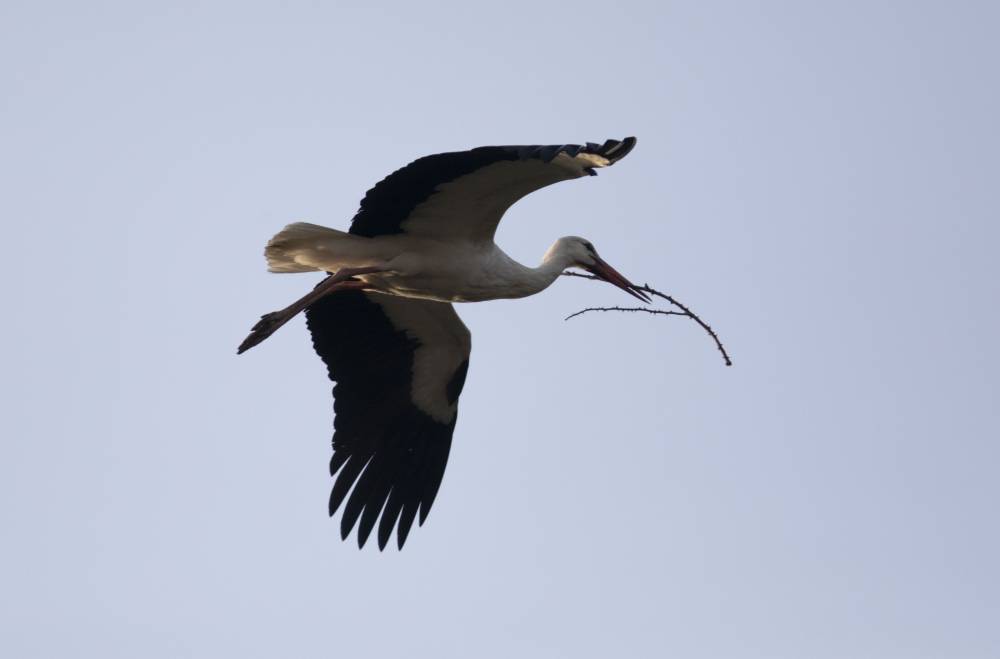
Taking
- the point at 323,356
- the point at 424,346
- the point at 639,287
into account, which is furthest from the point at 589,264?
the point at 323,356

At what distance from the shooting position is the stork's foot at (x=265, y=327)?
30.1 ft

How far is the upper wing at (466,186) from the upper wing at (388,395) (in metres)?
0.93

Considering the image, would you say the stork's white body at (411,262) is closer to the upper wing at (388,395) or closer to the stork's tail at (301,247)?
the stork's tail at (301,247)

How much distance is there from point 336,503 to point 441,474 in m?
0.75

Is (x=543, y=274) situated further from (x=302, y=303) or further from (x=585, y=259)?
(x=302, y=303)

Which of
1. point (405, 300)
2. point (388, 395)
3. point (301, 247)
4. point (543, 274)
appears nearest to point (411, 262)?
point (301, 247)

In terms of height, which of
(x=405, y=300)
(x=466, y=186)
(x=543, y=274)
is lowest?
(x=405, y=300)

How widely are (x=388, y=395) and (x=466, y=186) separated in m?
2.11

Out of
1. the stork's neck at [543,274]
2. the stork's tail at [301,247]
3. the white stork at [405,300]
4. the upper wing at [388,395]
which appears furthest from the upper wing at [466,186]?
the upper wing at [388,395]

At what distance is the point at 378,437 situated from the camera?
34.0 feet

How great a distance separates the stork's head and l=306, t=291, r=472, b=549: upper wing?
0.85 metres

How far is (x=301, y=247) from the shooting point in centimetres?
937

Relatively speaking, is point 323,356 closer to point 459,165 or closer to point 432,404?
point 432,404

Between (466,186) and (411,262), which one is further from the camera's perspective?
(411,262)
